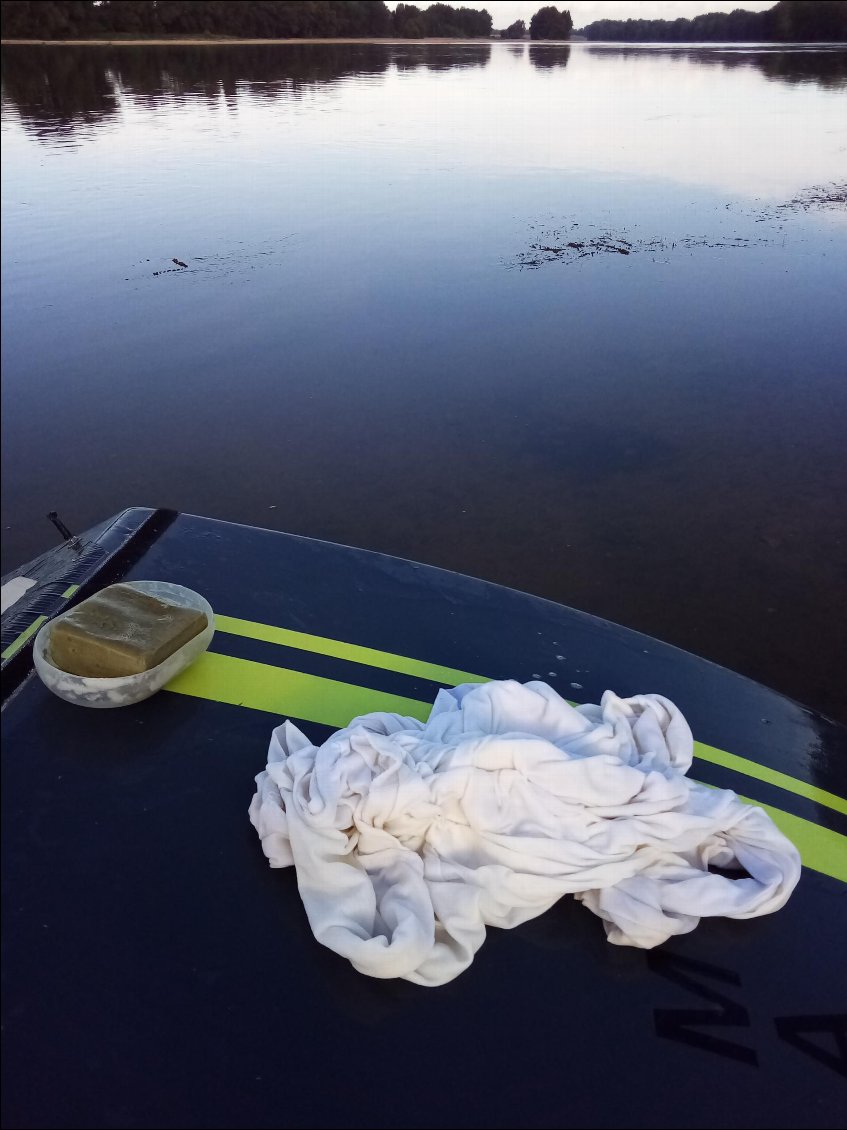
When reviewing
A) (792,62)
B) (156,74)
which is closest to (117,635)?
(156,74)

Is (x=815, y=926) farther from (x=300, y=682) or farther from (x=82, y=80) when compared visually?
(x=82, y=80)

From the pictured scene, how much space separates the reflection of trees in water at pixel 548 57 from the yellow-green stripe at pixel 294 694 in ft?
164

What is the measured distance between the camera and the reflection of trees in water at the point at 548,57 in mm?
46094

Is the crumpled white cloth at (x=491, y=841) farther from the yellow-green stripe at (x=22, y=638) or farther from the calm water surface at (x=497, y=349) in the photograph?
the calm water surface at (x=497, y=349)

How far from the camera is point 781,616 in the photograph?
3994mm

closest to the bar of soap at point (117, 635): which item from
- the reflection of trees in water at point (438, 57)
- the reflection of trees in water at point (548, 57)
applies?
the reflection of trees in water at point (438, 57)

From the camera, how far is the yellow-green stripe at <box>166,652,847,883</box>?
218cm

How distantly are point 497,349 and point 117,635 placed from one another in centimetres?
536

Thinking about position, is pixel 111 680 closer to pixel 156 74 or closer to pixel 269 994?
pixel 269 994

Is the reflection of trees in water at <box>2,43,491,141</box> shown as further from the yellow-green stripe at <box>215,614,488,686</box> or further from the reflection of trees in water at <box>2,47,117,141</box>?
the yellow-green stripe at <box>215,614,488,686</box>

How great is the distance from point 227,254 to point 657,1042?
9088 mm

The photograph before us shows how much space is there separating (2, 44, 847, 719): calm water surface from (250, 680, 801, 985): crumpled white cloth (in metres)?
2.08

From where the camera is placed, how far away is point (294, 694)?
227 cm

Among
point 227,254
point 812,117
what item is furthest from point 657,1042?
point 812,117
